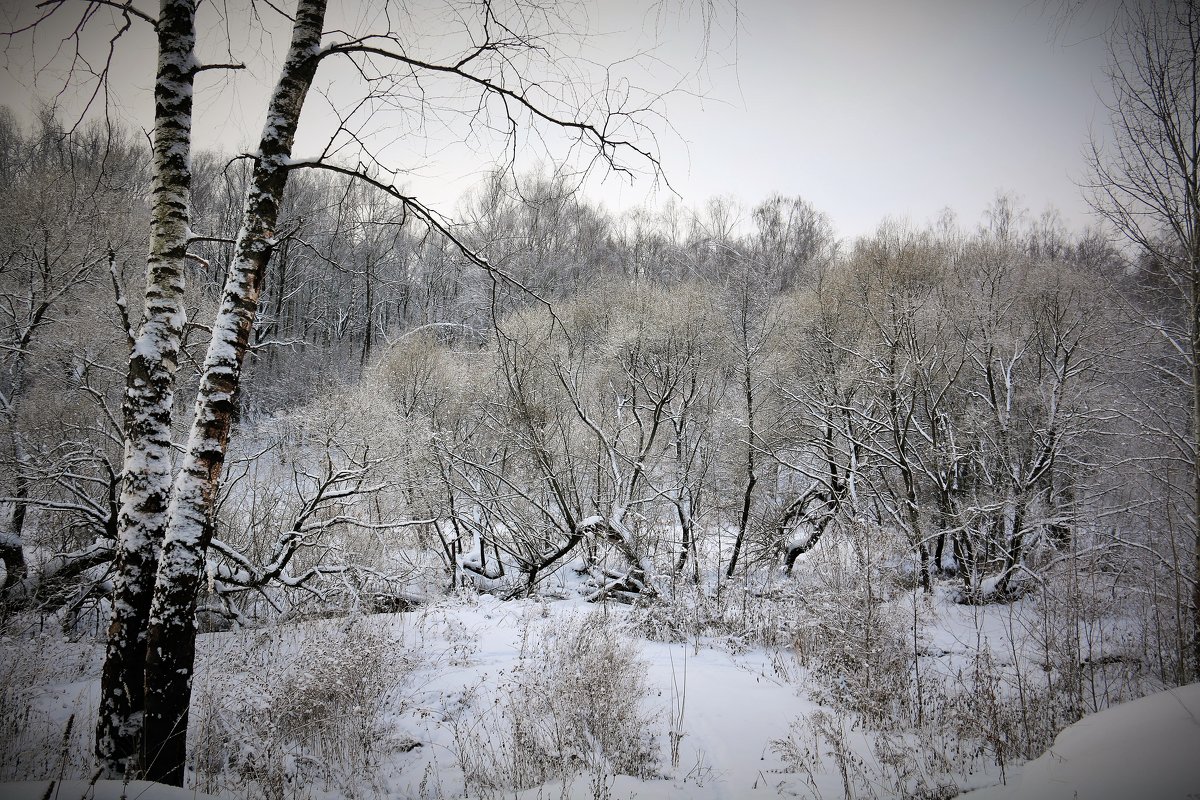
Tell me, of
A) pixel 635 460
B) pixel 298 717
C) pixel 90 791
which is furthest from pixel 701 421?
pixel 90 791

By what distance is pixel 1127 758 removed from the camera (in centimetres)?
244

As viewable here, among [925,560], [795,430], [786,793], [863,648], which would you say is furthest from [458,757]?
[795,430]

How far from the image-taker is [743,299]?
579 inches

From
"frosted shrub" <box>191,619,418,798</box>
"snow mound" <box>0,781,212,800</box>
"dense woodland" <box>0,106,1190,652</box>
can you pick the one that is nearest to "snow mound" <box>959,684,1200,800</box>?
"snow mound" <box>0,781,212,800</box>

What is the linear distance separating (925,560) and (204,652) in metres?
14.9

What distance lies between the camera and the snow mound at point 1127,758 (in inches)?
87.0

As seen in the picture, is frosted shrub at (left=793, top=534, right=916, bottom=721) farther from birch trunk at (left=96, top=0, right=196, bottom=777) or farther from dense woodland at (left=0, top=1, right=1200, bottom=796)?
birch trunk at (left=96, top=0, right=196, bottom=777)

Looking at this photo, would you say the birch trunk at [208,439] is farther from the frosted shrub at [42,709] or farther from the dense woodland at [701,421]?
the dense woodland at [701,421]

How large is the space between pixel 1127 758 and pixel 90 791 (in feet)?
16.0

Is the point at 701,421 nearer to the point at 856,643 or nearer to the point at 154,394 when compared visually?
the point at 856,643

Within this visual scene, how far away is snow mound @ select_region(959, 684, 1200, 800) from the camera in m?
2.21

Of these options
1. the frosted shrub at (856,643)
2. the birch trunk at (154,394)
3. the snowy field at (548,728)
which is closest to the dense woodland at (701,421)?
the frosted shrub at (856,643)

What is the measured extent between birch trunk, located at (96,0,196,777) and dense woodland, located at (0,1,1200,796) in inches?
0.7

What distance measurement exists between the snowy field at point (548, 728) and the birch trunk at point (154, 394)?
2.25 ft
